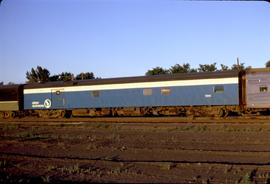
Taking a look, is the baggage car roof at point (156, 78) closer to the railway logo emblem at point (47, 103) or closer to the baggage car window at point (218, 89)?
the baggage car window at point (218, 89)

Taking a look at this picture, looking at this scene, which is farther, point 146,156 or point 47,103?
point 47,103

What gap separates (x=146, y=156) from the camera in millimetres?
13703

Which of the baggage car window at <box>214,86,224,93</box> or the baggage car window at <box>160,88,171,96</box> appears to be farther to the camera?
the baggage car window at <box>160,88,171,96</box>

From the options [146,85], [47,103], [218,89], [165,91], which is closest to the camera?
[218,89]

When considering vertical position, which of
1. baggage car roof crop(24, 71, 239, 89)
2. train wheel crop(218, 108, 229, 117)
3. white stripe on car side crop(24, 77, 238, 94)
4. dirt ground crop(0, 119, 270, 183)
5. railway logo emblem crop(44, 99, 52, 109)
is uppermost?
baggage car roof crop(24, 71, 239, 89)

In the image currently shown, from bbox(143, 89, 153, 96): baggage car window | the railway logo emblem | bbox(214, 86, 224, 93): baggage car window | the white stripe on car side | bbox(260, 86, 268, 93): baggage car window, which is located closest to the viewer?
bbox(260, 86, 268, 93): baggage car window

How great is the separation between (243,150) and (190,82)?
575 inches

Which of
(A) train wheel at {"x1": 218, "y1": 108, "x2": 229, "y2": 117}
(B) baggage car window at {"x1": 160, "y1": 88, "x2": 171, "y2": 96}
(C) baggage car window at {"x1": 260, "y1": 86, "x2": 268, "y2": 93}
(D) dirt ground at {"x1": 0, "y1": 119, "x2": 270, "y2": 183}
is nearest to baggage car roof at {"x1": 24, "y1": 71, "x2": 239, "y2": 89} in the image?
(B) baggage car window at {"x1": 160, "y1": 88, "x2": 171, "y2": 96}

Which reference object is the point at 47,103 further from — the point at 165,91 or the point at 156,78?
the point at 165,91

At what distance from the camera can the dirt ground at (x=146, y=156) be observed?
33.9 feet

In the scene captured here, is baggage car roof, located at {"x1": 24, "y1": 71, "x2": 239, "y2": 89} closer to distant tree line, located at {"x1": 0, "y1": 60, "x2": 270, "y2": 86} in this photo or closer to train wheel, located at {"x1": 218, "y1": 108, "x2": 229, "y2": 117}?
train wheel, located at {"x1": 218, "y1": 108, "x2": 229, "y2": 117}

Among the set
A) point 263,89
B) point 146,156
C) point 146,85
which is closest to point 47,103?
point 146,85

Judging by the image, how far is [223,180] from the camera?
977 centimetres

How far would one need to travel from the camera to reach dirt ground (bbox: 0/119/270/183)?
10.3m
